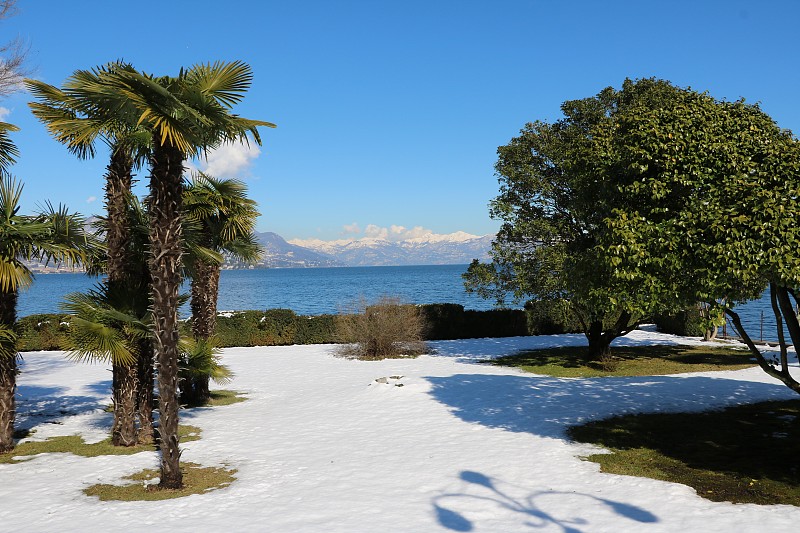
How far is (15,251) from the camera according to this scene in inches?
447

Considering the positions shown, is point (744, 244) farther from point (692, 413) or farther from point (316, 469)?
point (316, 469)

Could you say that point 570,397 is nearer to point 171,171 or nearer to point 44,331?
point 171,171

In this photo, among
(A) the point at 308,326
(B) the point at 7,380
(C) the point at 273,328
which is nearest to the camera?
(B) the point at 7,380

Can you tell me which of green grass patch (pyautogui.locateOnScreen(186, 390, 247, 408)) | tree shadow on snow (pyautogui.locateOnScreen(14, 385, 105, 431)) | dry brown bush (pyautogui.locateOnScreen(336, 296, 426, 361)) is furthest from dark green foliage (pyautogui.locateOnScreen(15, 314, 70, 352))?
green grass patch (pyautogui.locateOnScreen(186, 390, 247, 408))

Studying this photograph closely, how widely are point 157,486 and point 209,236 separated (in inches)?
314

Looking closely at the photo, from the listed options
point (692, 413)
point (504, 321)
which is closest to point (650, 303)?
point (692, 413)

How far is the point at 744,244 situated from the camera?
8922 mm

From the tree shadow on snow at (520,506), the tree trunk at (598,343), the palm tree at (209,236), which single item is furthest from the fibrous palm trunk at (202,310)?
the tree trunk at (598,343)

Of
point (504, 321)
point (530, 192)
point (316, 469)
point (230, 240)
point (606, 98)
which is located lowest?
point (316, 469)

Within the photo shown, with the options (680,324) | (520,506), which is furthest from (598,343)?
(520,506)

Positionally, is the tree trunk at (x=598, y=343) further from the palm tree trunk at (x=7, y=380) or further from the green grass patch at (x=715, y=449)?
the palm tree trunk at (x=7, y=380)

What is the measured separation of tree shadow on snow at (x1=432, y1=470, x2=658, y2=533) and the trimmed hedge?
19120mm

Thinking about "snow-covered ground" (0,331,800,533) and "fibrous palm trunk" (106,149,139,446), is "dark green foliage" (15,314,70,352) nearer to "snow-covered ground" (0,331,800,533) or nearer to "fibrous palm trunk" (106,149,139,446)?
"snow-covered ground" (0,331,800,533)

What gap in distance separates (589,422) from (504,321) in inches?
724
